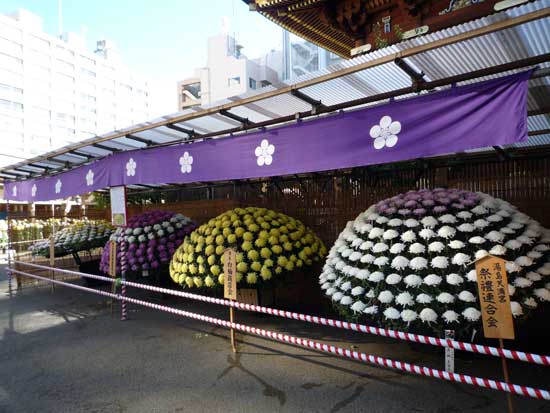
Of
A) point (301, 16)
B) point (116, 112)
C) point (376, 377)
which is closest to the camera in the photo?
point (376, 377)

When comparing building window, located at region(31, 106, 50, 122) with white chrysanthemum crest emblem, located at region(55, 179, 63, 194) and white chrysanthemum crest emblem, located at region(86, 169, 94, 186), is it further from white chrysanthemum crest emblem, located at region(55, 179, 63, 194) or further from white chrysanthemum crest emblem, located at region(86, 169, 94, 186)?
white chrysanthemum crest emblem, located at region(86, 169, 94, 186)

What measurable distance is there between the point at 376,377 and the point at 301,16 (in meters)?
7.72

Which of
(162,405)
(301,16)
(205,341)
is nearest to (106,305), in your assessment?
(205,341)

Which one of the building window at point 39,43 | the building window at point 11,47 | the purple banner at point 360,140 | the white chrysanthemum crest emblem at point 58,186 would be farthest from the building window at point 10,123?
the purple banner at point 360,140

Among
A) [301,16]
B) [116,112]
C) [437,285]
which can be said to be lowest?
[437,285]

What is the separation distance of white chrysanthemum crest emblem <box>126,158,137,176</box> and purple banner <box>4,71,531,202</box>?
0.02 meters

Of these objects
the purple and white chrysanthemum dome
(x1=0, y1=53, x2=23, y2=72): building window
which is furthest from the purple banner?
(x1=0, y1=53, x2=23, y2=72): building window

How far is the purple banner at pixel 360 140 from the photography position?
3.56 m

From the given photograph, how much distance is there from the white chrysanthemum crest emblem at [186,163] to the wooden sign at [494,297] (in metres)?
4.82

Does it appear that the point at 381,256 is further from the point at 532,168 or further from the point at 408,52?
the point at 532,168

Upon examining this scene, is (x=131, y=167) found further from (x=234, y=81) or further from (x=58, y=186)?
(x=234, y=81)

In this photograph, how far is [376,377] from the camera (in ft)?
13.3

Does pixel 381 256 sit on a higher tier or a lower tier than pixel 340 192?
lower

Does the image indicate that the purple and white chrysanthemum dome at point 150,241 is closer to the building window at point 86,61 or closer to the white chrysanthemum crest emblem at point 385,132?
the white chrysanthemum crest emblem at point 385,132
